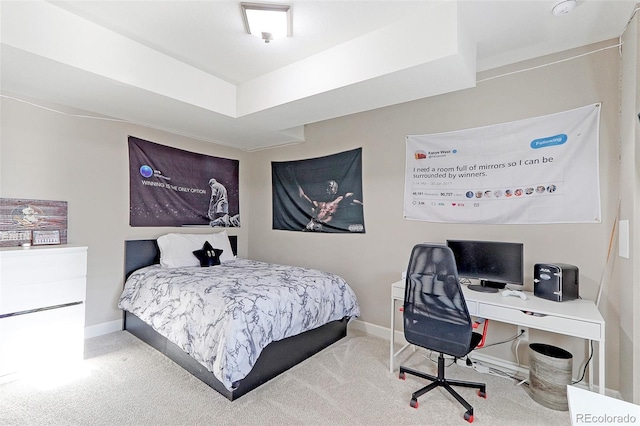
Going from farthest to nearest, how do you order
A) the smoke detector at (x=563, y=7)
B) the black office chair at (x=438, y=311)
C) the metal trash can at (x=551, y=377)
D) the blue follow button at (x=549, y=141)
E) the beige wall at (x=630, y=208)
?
the blue follow button at (x=549, y=141) → the metal trash can at (x=551, y=377) → the black office chair at (x=438, y=311) → the smoke detector at (x=563, y=7) → the beige wall at (x=630, y=208)

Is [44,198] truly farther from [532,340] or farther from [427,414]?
[532,340]

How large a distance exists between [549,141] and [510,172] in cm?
35

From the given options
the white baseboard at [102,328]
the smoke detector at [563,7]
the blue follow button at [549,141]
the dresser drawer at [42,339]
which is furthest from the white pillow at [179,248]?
the smoke detector at [563,7]

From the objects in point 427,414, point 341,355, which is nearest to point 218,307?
point 341,355

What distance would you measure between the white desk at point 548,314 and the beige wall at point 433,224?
0.42 m

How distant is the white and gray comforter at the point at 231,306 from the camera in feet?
6.74

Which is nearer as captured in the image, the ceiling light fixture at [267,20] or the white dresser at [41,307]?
the ceiling light fixture at [267,20]

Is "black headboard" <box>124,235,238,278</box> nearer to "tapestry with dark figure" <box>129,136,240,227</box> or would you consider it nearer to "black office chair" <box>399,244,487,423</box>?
"tapestry with dark figure" <box>129,136,240,227</box>

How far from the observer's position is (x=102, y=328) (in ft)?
10.4

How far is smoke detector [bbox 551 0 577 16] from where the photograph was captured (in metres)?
1.83

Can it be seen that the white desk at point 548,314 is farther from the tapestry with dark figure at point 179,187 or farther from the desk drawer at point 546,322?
the tapestry with dark figure at point 179,187

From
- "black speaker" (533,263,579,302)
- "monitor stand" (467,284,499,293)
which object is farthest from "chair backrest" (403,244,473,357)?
"black speaker" (533,263,579,302)

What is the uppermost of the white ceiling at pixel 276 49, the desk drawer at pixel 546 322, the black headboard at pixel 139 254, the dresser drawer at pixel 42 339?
the white ceiling at pixel 276 49

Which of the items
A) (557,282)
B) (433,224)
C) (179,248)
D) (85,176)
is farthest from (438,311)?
(85,176)
